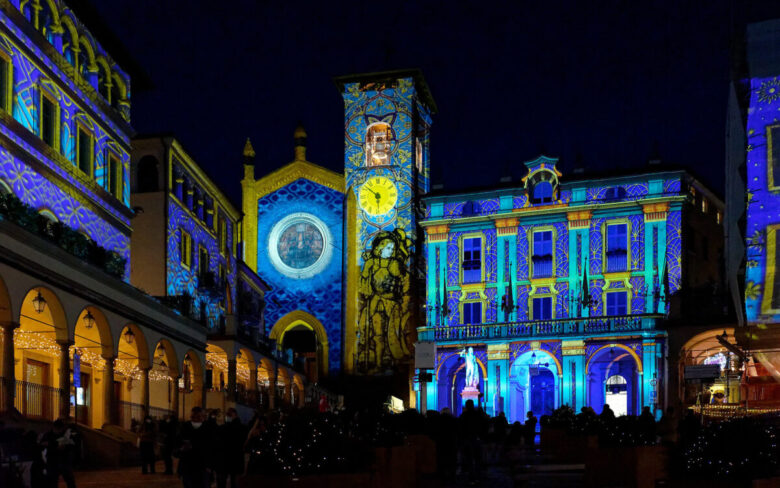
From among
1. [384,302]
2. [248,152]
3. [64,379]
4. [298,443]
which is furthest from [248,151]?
[298,443]

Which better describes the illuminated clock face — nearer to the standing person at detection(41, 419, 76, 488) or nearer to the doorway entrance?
the doorway entrance

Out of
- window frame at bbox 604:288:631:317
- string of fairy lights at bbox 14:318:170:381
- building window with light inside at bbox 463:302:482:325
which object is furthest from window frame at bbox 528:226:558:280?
string of fairy lights at bbox 14:318:170:381

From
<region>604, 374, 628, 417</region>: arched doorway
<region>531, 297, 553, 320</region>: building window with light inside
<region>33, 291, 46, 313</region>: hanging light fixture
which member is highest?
<region>531, 297, 553, 320</region>: building window with light inside

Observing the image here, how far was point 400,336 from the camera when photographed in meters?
63.1

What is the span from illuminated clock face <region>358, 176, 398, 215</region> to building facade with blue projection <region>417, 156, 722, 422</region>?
2.64 metres

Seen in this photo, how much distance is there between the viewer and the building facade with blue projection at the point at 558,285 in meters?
56.7

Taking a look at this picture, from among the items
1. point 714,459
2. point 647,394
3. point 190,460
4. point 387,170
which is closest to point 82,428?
point 190,460

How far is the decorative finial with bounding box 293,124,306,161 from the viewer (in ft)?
224

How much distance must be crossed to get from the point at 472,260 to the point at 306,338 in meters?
12.0

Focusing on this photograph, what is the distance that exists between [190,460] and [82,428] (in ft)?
45.0

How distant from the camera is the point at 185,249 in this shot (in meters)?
45.6

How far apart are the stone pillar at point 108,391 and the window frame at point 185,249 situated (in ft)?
41.0

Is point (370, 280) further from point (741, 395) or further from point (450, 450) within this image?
point (450, 450)

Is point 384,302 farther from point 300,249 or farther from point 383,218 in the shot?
point 300,249
